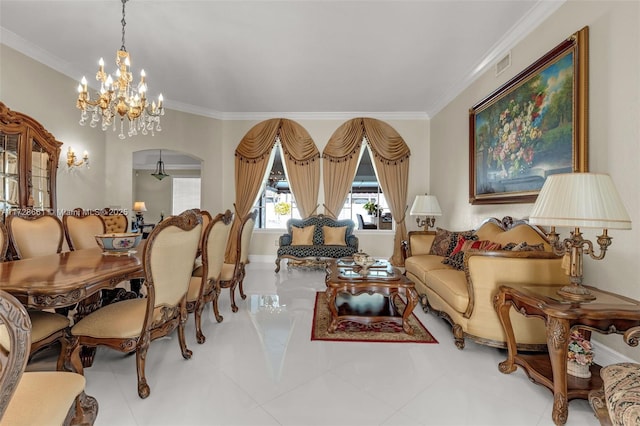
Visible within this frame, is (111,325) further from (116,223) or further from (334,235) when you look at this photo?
(334,235)

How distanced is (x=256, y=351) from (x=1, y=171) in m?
3.67

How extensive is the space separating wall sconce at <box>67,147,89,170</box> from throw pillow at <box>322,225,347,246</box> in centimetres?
390

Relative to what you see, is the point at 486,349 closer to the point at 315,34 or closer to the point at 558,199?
the point at 558,199

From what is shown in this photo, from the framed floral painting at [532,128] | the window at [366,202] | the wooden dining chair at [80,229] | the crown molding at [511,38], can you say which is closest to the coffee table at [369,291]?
the framed floral painting at [532,128]

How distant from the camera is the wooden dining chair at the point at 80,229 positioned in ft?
9.35

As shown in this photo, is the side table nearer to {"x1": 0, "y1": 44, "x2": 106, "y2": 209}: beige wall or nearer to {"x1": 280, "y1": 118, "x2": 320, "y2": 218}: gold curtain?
{"x1": 280, "y1": 118, "x2": 320, "y2": 218}: gold curtain

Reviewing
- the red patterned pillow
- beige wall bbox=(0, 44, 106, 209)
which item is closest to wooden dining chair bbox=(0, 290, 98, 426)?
the red patterned pillow

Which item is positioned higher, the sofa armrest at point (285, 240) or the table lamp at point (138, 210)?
the table lamp at point (138, 210)

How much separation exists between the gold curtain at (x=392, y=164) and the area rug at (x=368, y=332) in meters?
3.04

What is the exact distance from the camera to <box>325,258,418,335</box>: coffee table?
8.50 feet

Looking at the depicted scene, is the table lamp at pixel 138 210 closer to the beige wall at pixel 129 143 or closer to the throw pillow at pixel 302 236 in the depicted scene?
the beige wall at pixel 129 143

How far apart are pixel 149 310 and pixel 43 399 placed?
67 centimetres

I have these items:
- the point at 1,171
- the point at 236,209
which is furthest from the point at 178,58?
the point at 236,209

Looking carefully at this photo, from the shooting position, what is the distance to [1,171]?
10.8 ft
